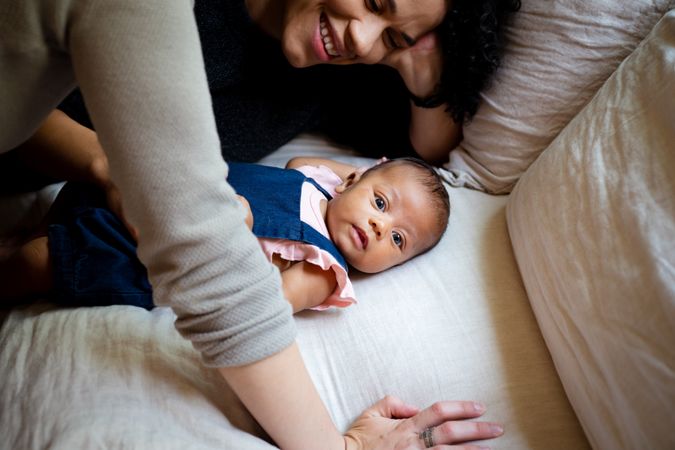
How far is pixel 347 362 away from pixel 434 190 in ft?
1.33

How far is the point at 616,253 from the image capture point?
744 millimetres

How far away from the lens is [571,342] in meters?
0.81

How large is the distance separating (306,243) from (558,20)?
673 millimetres

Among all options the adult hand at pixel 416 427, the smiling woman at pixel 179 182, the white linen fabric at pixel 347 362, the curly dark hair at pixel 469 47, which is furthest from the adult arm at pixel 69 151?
the curly dark hair at pixel 469 47

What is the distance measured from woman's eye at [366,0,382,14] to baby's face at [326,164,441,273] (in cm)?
31

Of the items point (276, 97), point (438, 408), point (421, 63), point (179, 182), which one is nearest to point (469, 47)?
point (421, 63)

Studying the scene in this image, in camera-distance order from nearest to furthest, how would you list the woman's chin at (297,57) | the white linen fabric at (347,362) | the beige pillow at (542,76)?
the white linen fabric at (347,362)
the beige pillow at (542,76)
the woman's chin at (297,57)

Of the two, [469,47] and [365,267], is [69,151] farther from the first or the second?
[469,47]

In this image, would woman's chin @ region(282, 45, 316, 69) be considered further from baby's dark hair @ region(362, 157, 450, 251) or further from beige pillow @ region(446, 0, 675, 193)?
beige pillow @ region(446, 0, 675, 193)

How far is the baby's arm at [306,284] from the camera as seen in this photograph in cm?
86

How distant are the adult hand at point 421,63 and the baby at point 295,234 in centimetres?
21

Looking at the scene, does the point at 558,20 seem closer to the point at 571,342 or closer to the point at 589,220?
the point at 589,220

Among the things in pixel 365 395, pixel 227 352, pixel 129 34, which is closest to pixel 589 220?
pixel 365 395

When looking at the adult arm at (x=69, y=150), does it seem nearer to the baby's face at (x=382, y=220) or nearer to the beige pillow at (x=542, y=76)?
the baby's face at (x=382, y=220)
